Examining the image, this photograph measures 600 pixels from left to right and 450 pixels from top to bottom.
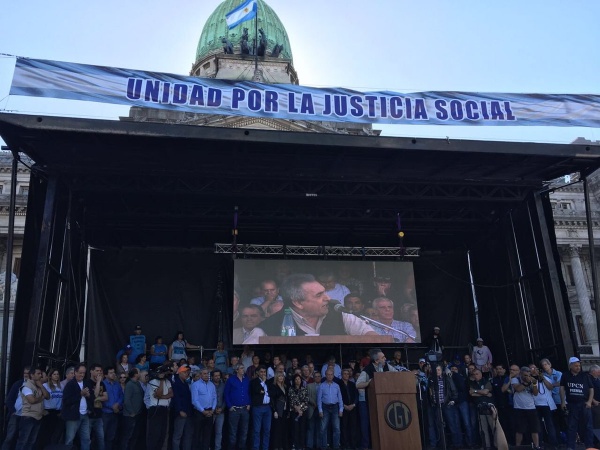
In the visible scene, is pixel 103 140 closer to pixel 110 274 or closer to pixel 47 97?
pixel 47 97

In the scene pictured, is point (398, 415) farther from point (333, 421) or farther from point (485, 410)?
point (333, 421)

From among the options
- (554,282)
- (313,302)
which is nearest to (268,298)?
(313,302)

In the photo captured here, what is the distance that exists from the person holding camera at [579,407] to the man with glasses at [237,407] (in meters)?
5.57

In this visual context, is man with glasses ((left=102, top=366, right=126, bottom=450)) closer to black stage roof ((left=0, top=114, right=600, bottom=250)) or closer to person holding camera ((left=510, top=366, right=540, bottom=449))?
black stage roof ((left=0, top=114, right=600, bottom=250))

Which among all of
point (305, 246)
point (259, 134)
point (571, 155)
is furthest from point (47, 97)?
point (571, 155)

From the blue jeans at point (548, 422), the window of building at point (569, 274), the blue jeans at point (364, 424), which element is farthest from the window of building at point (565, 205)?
the blue jeans at point (364, 424)

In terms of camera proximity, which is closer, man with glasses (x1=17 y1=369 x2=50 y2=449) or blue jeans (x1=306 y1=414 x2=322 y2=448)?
man with glasses (x1=17 y1=369 x2=50 y2=449)

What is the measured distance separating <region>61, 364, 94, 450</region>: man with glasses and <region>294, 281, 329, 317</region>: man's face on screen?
6.36 meters

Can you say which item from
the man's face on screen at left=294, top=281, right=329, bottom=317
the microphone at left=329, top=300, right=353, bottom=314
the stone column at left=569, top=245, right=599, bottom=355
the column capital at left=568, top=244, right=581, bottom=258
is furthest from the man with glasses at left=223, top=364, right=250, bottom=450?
the column capital at left=568, top=244, right=581, bottom=258

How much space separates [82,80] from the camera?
10.3m

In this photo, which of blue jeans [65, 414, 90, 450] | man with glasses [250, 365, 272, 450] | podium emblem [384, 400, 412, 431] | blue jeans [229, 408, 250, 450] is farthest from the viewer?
man with glasses [250, 365, 272, 450]

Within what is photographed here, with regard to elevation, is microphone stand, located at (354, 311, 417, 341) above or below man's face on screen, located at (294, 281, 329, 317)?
below

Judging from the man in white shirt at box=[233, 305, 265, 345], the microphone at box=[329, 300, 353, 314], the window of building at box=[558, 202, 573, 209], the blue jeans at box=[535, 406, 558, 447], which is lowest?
the blue jeans at box=[535, 406, 558, 447]

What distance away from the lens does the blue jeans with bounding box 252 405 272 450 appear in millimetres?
9688
